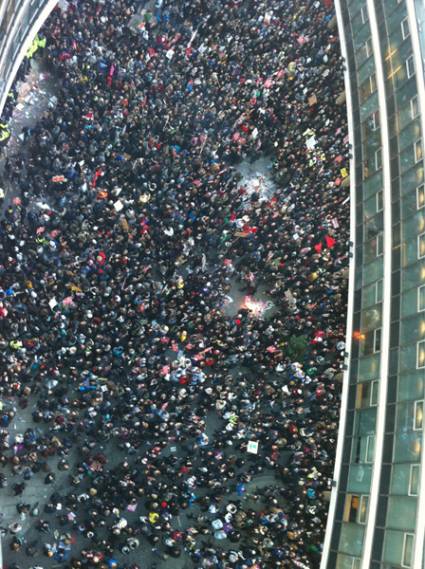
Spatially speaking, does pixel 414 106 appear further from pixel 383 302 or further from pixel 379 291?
pixel 383 302

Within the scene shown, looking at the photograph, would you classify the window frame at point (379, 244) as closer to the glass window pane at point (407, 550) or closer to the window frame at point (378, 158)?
the window frame at point (378, 158)

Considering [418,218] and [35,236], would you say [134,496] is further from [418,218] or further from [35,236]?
A: [418,218]

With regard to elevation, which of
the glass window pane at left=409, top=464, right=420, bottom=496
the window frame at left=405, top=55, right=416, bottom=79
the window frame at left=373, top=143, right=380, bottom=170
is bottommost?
the glass window pane at left=409, top=464, right=420, bottom=496

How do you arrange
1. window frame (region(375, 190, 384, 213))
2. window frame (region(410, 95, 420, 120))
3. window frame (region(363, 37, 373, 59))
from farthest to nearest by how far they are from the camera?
window frame (region(363, 37, 373, 59)) < window frame (region(375, 190, 384, 213)) < window frame (region(410, 95, 420, 120))

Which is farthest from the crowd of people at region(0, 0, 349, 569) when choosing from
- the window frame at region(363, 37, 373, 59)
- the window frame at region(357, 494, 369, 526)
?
the window frame at region(363, 37, 373, 59)

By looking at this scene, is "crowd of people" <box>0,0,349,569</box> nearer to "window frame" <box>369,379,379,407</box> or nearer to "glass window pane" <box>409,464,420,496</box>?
"window frame" <box>369,379,379,407</box>

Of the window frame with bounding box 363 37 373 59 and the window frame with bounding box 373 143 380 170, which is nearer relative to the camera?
the window frame with bounding box 373 143 380 170
